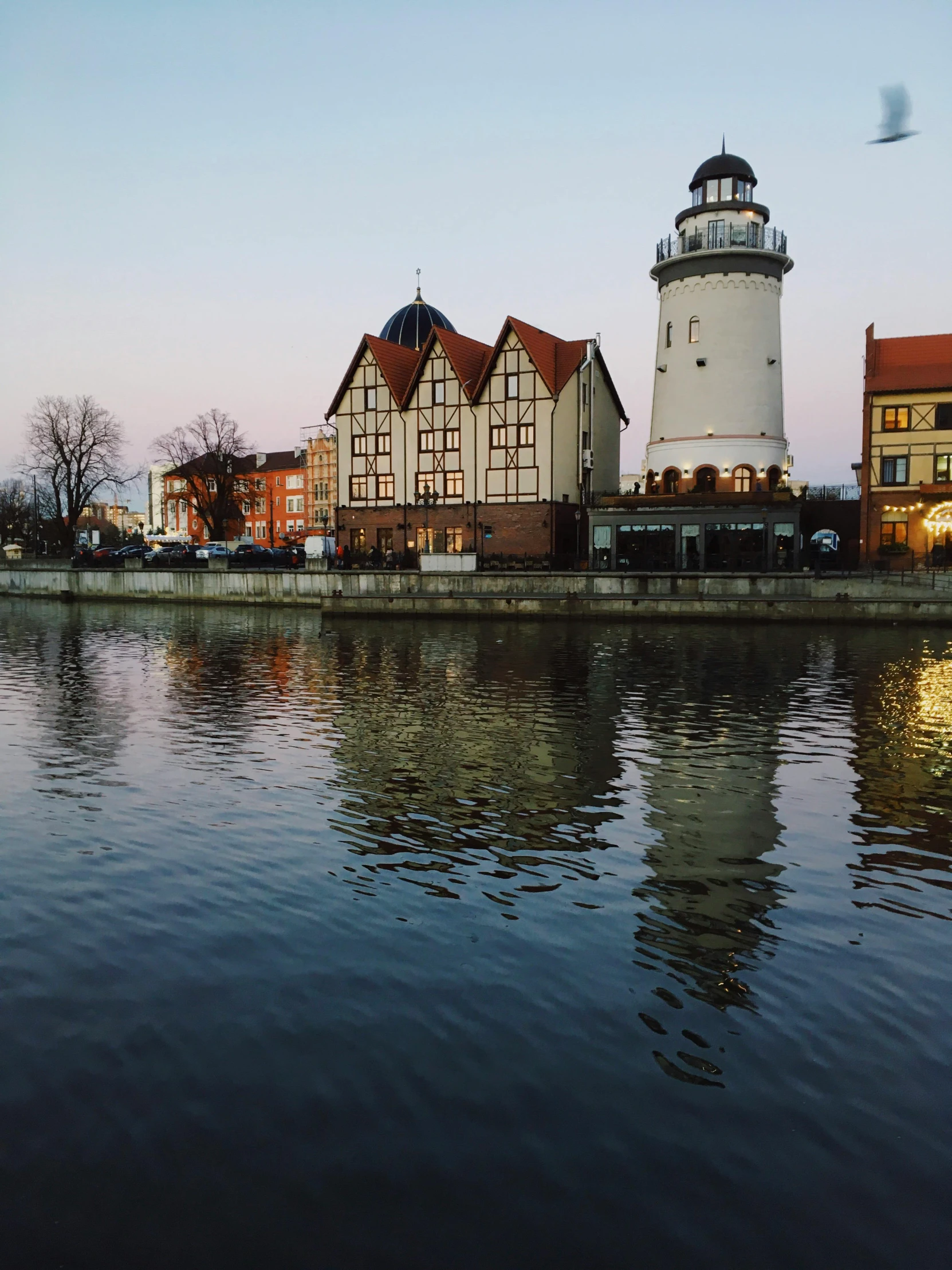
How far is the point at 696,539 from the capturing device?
53969 mm

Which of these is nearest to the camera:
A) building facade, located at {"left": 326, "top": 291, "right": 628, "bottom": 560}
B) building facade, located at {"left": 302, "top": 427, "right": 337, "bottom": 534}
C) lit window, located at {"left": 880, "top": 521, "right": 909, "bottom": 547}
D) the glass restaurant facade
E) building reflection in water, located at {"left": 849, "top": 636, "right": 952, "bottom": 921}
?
building reflection in water, located at {"left": 849, "top": 636, "right": 952, "bottom": 921}

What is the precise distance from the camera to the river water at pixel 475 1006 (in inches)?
187

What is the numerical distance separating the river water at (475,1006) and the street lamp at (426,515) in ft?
148

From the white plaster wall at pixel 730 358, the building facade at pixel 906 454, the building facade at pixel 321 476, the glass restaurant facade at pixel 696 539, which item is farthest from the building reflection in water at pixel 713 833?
the building facade at pixel 321 476

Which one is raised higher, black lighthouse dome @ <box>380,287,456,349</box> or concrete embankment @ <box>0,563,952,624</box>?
black lighthouse dome @ <box>380,287,456,349</box>

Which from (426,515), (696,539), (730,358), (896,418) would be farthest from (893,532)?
(426,515)

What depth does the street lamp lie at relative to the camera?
60531 millimetres

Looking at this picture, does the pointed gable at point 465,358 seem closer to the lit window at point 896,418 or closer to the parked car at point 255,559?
the parked car at point 255,559

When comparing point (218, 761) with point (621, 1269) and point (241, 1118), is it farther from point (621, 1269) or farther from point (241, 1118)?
point (621, 1269)

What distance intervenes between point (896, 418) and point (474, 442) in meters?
25.4

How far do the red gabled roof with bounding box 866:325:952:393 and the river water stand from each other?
41611 mm

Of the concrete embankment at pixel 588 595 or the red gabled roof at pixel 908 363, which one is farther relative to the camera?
the red gabled roof at pixel 908 363

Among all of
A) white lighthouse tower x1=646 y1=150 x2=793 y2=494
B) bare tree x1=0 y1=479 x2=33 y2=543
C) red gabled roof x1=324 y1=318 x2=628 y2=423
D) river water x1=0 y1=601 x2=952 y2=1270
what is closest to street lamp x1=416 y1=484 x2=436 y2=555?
red gabled roof x1=324 y1=318 x2=628 y2=423

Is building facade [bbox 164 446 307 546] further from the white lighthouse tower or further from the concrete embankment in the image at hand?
the white lighthouse tower
